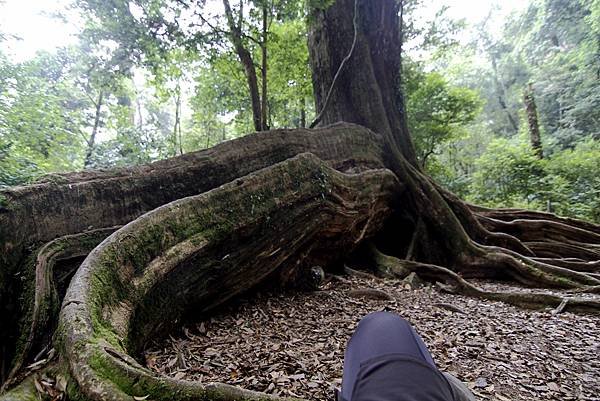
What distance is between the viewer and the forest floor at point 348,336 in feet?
7.48

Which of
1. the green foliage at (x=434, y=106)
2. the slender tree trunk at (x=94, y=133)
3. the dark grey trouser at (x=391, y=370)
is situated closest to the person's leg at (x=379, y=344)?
the dark grey trouser at (x=391, y=370)

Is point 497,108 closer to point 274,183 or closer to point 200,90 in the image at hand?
point 200,90

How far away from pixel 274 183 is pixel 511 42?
86.1ft

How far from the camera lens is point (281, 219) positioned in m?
3.59

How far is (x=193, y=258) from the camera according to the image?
2.76 metres

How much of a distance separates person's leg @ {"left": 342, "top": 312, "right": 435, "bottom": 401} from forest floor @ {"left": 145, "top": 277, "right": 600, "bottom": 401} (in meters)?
0.98

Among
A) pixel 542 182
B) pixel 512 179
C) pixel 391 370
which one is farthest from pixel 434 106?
pixel 391 370

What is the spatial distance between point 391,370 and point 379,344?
175mm

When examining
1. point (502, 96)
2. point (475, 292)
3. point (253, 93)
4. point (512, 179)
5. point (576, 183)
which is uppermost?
point (502, 96)

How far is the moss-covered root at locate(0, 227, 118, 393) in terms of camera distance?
6.05 ft

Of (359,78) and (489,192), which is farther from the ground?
(359,78)

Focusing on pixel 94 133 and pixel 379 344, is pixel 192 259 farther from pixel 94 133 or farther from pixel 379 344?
pixel 94 133

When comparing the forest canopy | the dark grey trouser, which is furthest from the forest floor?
the forest canopy

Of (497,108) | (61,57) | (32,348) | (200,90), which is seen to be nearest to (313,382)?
(32,348)
